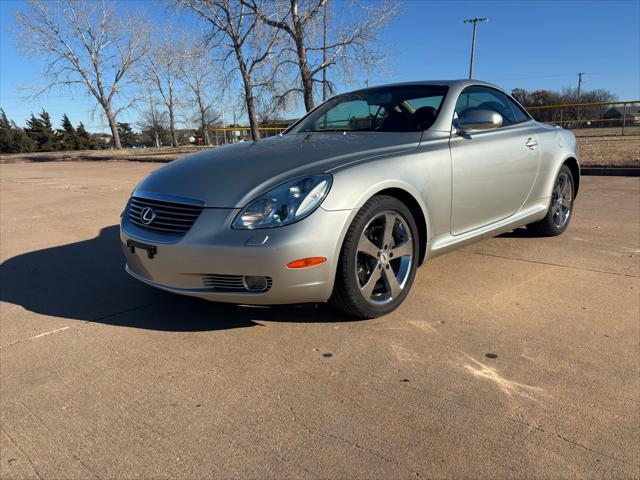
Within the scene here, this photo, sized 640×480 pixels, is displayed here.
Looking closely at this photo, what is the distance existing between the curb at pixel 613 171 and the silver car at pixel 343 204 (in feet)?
23.0

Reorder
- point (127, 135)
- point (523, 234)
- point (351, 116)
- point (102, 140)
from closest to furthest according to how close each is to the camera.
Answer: point (351, 116) < point (523, 234) < point (102, 140) < point (127, 135)

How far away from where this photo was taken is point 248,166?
3.03 meters

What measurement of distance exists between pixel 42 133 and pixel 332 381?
207 ft

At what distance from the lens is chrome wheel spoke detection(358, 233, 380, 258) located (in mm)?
2896

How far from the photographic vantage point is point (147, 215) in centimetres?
302

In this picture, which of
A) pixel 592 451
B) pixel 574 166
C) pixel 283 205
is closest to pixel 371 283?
pixel 283 205

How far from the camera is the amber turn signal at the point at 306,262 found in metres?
2.60

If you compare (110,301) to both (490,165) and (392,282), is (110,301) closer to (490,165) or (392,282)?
(392,282)

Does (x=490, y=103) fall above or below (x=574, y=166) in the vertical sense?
above

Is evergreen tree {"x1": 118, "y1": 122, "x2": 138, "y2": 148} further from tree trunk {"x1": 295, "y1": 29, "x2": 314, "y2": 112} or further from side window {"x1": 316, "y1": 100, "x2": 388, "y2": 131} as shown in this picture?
side window {"x1": 316, "y1": 100, "x2": 388, "y2": 131}

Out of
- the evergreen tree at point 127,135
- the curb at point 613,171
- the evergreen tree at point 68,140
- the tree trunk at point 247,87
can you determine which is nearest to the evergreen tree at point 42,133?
the evergreen tree at point 68,140

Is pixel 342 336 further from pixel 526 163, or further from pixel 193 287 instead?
pixel 526 163

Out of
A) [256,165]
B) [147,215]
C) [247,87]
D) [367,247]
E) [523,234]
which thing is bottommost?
[523,234]

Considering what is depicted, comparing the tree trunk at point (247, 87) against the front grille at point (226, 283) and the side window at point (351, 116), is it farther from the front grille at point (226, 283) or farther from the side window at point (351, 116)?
the front grille at point (226, 283)
